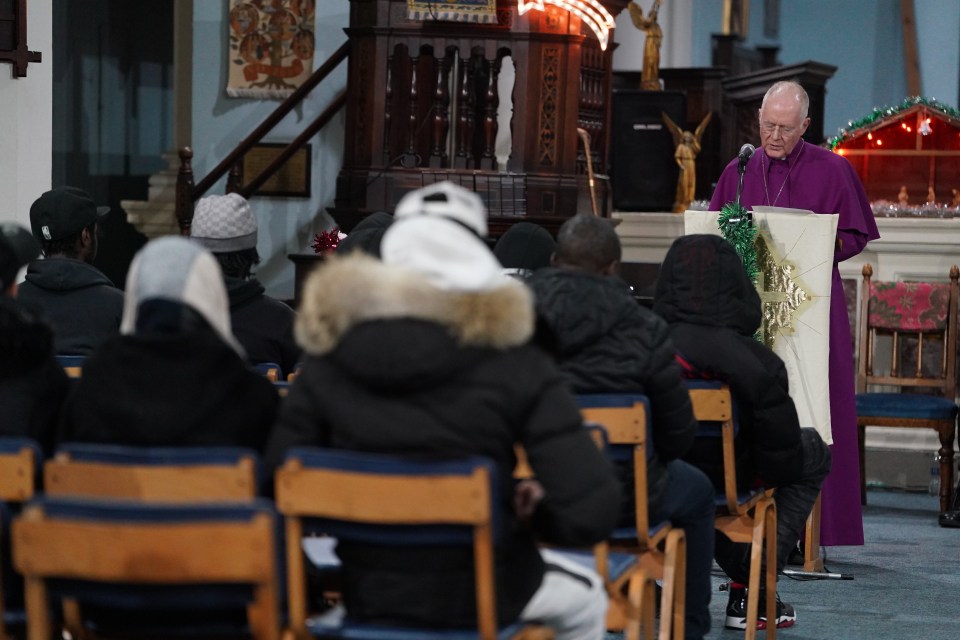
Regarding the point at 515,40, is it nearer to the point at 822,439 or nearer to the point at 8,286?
the point at 822,439

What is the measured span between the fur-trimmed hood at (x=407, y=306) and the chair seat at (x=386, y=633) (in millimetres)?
488

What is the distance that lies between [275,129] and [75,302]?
5679 millimetres

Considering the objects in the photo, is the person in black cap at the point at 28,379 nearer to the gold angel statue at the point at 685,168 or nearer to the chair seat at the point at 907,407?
the chair seat at the point at 907,407

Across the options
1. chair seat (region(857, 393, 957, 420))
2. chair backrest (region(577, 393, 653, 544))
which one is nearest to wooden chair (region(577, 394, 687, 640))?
chair backrest (region(577, 393, 653, 544))

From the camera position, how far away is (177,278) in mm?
2766

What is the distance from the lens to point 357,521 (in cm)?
256

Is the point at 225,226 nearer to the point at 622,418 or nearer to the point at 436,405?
the point at 622,418

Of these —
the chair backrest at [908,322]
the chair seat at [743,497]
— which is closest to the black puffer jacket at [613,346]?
the chair seat at [743,497]

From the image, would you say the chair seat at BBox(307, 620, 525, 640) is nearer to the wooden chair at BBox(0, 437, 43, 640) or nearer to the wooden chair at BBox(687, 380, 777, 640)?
the wooden chair at BBox(0, 437, 43, 640)

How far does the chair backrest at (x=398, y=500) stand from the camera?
246 centimetres

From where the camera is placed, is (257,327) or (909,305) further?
(909,305)

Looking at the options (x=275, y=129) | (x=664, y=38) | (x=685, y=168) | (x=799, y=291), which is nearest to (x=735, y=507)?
(x=799, y=291)

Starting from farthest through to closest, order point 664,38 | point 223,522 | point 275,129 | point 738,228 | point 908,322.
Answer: point 664,38
point 275,129
point 908,322
point 738,228
point 223,522

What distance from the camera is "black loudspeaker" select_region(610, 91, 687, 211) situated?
36.8 feet
